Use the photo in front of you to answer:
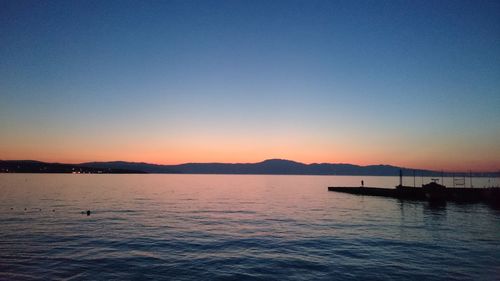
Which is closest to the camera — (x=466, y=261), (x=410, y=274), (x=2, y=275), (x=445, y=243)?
(x=2, y=275)

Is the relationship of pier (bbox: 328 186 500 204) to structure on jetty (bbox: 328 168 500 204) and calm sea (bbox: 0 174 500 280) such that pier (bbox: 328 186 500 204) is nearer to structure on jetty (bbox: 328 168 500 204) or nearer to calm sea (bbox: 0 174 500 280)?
structure on jetty (bbox: 328 168 500 204)

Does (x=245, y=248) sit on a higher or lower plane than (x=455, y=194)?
lower

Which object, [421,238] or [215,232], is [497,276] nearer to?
[421,238]

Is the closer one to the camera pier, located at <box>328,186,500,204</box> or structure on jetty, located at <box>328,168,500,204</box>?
pier, located at <box>328,186,500,204</box>

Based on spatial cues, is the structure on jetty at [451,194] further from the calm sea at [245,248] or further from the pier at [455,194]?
the calm sea at [245,248]

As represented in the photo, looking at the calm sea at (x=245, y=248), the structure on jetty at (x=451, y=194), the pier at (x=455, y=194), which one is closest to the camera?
the calm sea at (x=245, y=248)

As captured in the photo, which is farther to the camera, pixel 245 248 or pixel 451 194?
pixel 451 194

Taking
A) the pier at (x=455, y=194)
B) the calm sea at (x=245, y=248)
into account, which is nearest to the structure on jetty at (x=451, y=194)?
the pier at (x=455, y=194)

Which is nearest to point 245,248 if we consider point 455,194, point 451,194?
point 451,194

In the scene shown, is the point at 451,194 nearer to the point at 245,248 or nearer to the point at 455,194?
the point at 455,194

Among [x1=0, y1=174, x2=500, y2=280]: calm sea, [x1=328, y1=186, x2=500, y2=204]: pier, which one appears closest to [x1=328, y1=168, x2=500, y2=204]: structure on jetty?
[x1=328, y1=186, x2=500, y2=204]: pier

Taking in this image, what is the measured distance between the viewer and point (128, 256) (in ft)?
84.6

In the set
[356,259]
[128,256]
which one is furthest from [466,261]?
[128,256]

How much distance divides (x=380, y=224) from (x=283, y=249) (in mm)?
21500
